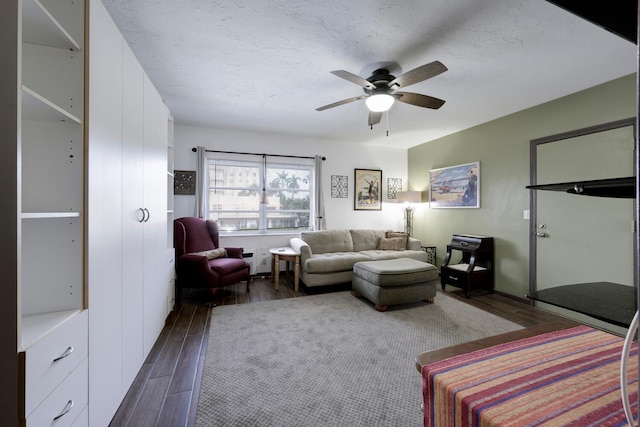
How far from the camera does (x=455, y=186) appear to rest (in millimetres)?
4285

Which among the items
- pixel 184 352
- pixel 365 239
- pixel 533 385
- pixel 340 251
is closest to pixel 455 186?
pixel 365 239

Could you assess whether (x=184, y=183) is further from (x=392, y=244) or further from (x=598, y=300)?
(x=598, y=300)

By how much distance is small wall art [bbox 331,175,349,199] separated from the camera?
16.4 feet

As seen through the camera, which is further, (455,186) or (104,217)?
(455,186)

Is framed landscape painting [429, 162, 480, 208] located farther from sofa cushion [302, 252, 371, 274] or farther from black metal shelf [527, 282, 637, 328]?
black metal shelf [527, 282, 637, 328]

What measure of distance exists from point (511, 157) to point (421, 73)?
2.32 m

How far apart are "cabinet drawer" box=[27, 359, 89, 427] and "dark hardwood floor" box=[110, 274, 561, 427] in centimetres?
47

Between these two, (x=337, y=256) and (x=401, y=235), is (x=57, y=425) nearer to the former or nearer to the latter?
(x=337, y=256)

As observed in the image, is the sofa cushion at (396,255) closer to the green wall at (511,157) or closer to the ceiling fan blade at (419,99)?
the green wall at (511,157)

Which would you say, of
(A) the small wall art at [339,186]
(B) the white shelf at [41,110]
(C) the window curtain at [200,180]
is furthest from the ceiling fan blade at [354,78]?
(C) the window curtain at [200,180]

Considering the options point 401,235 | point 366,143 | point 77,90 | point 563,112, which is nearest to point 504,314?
point 401,235

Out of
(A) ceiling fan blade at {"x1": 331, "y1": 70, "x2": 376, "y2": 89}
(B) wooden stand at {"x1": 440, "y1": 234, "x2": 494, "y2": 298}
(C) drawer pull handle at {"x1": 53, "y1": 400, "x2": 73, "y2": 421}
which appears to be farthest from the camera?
Result: (B) wooden stand at {"x1": 440, "y1": 234, "x2": 494, "y2": 298}

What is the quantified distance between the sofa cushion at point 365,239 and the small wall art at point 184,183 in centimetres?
284

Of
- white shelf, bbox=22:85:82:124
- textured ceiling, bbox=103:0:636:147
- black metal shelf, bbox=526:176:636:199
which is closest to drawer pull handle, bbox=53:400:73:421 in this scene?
white shelf, bbox=22:85:82:124
